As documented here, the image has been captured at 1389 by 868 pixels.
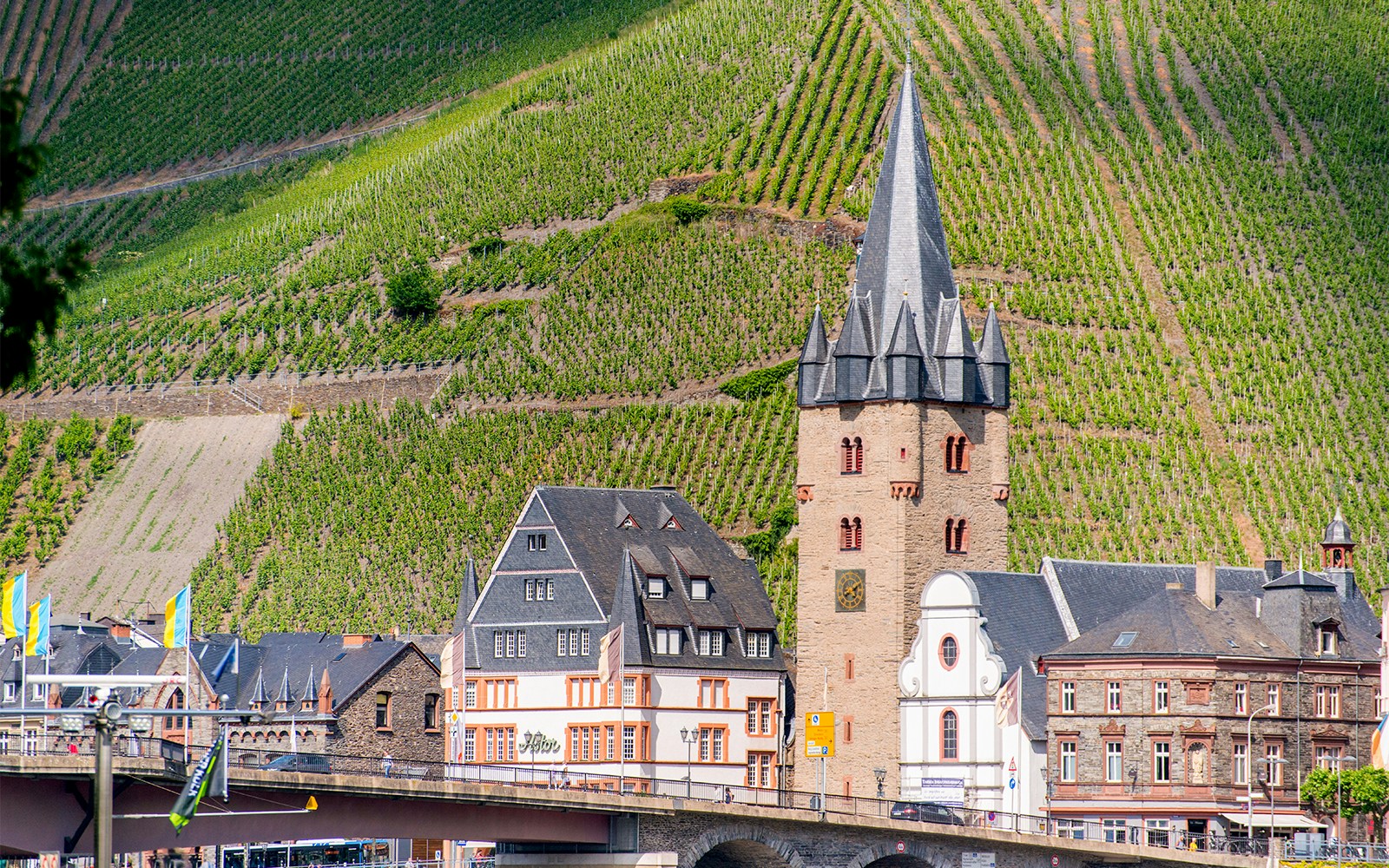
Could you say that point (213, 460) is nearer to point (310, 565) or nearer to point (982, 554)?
point (310, 565)

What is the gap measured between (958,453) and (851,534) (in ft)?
14.1

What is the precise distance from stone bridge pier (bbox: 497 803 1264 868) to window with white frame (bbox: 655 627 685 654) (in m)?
13.0

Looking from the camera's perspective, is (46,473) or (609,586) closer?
(609,586)

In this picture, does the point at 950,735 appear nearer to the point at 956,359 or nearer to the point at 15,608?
the point at 956,359

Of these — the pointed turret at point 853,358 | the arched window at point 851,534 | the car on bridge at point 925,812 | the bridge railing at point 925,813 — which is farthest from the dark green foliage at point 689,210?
the car on bridge at point 925,812

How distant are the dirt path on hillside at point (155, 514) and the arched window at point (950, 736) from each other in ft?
164

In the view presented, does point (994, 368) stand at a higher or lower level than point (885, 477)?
higher

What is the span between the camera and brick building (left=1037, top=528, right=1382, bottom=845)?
69.8 meters

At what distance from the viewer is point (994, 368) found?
82375 mm

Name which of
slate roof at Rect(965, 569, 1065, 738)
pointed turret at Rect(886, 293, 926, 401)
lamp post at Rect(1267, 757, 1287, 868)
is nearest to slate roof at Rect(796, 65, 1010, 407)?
pointed turret at Rect(886, 293, 926, 401)

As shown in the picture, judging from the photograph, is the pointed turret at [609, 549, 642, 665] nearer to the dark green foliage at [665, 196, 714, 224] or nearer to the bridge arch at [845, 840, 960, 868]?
the bridge arch at [845, 840, 960, 868]

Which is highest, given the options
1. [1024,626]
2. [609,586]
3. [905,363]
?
[905,363]

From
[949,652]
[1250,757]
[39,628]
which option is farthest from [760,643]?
[39,628]

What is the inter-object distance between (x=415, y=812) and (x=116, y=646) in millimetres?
36186
